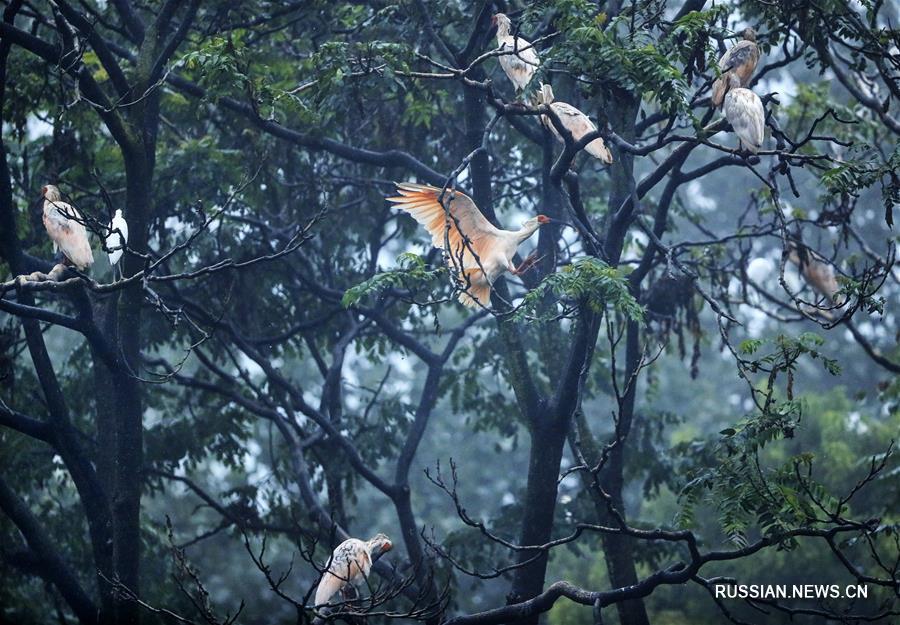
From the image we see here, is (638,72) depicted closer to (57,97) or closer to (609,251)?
(609,251)

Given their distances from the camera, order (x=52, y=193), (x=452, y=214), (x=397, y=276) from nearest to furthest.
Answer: (x=397, y=276), (x=452, y=214), (x=52, y=193)

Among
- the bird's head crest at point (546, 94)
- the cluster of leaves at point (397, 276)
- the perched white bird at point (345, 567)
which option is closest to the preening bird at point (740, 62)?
the bird's head crest at point (546, 94)

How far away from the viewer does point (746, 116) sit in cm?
521

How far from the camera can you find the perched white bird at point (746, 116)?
5.19 m

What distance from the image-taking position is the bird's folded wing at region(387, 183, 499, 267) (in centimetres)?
594

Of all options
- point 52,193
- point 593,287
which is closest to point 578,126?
point 593,287

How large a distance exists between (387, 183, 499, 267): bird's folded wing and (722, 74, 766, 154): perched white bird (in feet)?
4.83

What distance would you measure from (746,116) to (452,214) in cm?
169

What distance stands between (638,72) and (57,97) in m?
4.34

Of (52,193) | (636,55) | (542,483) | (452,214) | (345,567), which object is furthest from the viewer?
(542,483)

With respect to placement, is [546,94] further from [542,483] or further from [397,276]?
[542,483]

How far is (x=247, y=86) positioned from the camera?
20.2 feet

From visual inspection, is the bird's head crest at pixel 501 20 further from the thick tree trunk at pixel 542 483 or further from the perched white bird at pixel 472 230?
the thick tree trunk at pixel 542 483

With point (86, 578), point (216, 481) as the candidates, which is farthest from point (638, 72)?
point (216, 481)
